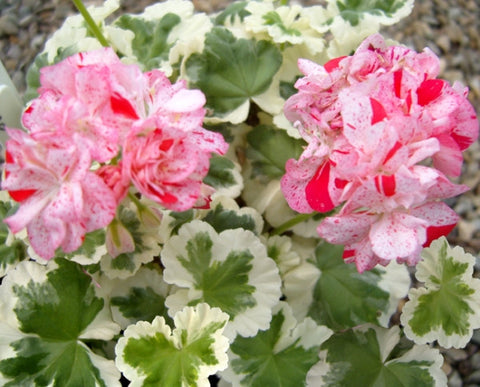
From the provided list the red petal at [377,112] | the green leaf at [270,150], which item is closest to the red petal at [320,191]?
the red petal at [377,112]

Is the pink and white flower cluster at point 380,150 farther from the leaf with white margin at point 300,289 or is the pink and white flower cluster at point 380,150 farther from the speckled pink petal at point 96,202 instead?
the leaf with white margin at point 300,289

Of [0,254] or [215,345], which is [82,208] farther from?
[0,254]

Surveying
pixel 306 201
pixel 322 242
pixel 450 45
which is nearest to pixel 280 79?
pixel 322 242

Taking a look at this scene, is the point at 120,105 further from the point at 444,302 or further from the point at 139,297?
the point at 444,302

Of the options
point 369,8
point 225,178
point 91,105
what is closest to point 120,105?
point 91,105

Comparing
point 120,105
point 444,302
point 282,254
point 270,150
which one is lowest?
point 444,302

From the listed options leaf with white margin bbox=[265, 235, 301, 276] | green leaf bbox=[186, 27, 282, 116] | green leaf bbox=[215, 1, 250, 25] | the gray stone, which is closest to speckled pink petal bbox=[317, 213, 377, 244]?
leaf with white margin bbox=[265, 235, 301, 276]
